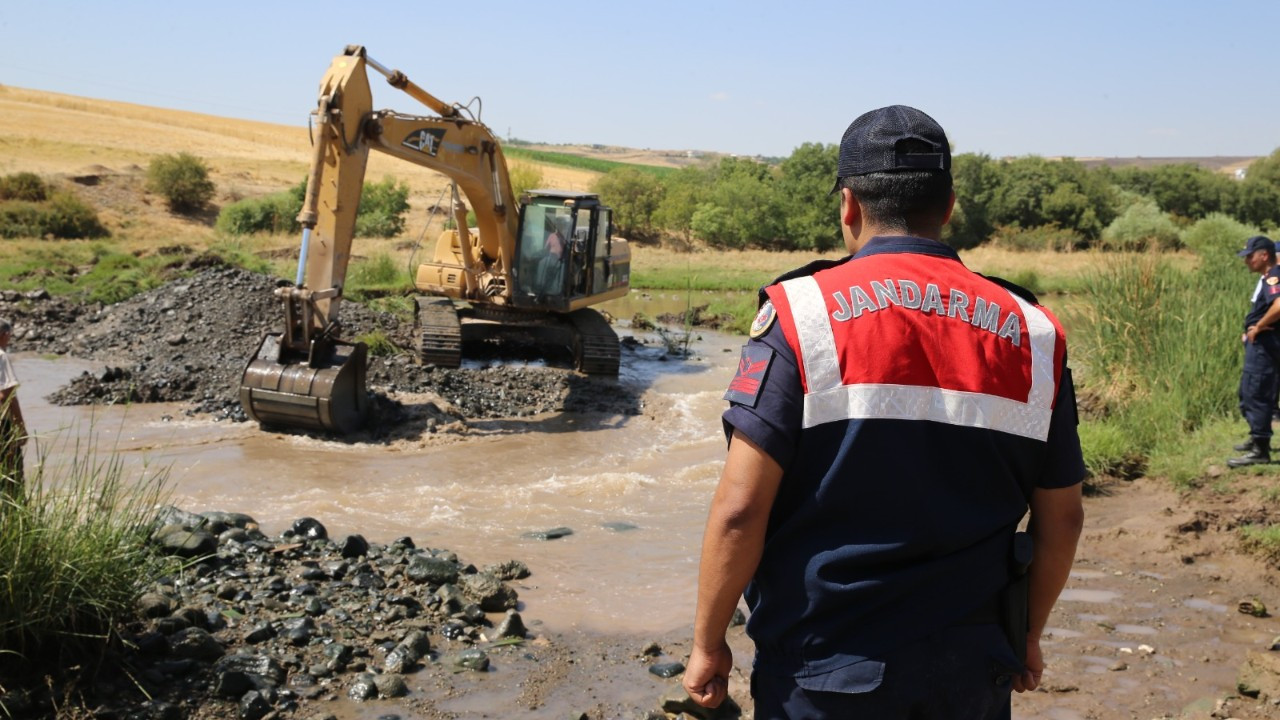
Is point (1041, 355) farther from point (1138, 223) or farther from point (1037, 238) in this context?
point (1138, 223)

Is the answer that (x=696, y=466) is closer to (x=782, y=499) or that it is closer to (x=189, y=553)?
A: (x=189, y=553)

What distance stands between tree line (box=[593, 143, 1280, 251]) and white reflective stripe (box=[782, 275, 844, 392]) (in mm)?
A: 41531

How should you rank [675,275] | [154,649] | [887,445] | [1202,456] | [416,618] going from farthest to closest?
[675,275]
[1202,456]
[416,618]
[154,649]
[887,445]

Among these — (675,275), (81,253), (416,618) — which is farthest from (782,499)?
(675,275)

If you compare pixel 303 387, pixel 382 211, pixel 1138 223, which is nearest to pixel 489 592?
pixel 303 387

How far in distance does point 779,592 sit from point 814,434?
350 mm

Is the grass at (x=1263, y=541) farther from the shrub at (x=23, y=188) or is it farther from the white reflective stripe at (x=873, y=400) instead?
the shrub at (x=23, y=188)

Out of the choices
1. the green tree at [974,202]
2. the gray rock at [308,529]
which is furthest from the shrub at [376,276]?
the green tree at [974,202]

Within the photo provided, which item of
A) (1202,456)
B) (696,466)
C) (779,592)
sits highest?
(779,592)

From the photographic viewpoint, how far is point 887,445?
216 cm

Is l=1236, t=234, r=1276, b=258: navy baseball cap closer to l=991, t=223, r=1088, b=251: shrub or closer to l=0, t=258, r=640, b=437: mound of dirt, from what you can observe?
l=0, t=258, r=640, b=437: mound of dirt

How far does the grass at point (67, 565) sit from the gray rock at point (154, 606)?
342 millimetres

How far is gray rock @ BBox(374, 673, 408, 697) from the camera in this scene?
16.9 feet

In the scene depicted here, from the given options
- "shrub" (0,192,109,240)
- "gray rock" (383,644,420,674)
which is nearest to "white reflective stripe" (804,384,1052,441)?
"gray rock" (383,644,420,674)
